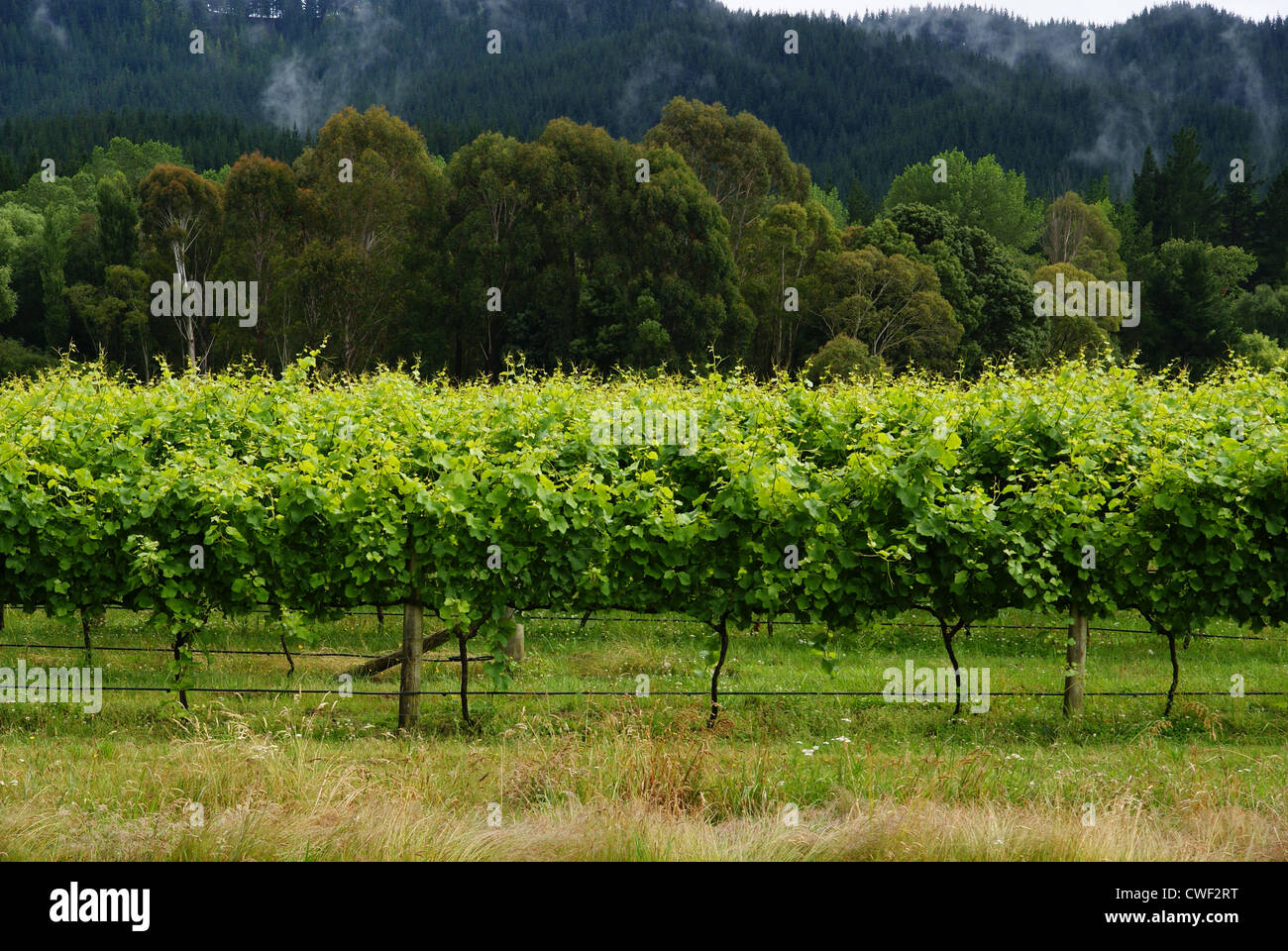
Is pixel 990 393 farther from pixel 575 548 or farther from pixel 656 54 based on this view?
pixel 656 54

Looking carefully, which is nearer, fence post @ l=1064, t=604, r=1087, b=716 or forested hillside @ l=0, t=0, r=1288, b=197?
fence post @ l=1064, t=604, r=1087, b=716

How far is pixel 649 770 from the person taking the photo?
7488mm

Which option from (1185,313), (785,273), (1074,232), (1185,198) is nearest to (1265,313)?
(1185,313)

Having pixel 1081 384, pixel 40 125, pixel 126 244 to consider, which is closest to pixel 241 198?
pixel 126 244

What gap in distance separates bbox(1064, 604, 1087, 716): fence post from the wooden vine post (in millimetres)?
5788

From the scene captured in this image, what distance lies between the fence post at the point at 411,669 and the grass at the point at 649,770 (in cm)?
19

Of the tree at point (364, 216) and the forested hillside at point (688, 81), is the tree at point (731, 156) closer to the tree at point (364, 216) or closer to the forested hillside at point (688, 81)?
the tree at point (364, 216)

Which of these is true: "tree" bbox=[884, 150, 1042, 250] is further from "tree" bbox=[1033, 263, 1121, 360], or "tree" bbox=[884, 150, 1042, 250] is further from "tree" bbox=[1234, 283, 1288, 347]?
"tree" bbox=[1033, 263, 1121, 360]

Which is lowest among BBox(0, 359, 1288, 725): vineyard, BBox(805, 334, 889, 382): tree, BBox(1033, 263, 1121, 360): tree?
BBox(0, 359, 1288, 725): vineyard

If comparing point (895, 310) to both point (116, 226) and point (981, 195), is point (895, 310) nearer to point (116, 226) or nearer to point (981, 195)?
point (116, 226)

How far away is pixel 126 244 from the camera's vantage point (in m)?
60.7

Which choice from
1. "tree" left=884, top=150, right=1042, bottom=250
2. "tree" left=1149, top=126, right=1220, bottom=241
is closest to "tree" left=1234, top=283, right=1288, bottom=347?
"tree" left=1149, top=126, right=1220, bottom=241

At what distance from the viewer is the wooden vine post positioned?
33.5ft

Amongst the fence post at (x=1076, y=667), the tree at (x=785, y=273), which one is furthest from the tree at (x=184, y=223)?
the fence post at (x=1076, y=667)
